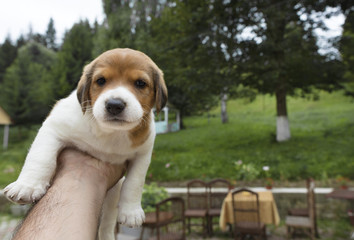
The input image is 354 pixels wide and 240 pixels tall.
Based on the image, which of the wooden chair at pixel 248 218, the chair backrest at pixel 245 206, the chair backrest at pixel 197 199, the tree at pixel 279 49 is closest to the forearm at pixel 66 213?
the wooden chair at pixel 248 218

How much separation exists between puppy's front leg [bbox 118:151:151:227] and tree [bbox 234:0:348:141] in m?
7.58

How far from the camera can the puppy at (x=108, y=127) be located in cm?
136

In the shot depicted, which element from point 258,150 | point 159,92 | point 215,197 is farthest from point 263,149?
point 159,92

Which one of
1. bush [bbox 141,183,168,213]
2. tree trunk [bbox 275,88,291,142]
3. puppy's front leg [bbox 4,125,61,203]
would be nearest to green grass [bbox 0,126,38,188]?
puppy's front leg [bbox 4,125,61,203]

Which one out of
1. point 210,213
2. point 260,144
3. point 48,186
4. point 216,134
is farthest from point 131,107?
point 216,134

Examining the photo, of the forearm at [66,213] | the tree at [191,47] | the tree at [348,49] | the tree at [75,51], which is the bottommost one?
the forearm at [66,213]

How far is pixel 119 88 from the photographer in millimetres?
1434

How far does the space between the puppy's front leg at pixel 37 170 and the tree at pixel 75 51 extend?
168 centimetres

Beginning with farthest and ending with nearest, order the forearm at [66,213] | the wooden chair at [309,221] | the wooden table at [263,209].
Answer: the wooden table at [263,209] → the wooden chair at [309,221] → the forearm at [66,213]

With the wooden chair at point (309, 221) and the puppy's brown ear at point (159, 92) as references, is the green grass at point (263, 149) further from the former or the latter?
the puppy's brown ear at point (159, 92)

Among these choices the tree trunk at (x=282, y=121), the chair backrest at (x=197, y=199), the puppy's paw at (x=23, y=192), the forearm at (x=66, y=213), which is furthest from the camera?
the tree trunk at (x=282, y=121)

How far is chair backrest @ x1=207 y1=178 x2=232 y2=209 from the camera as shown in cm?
938

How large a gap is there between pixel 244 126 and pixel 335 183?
29.5ft

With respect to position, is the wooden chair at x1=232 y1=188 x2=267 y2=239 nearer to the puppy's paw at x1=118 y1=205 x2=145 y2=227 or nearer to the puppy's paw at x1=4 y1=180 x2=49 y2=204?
the puppy's paw at x1=118 y1=205 x2=145 y2=227
